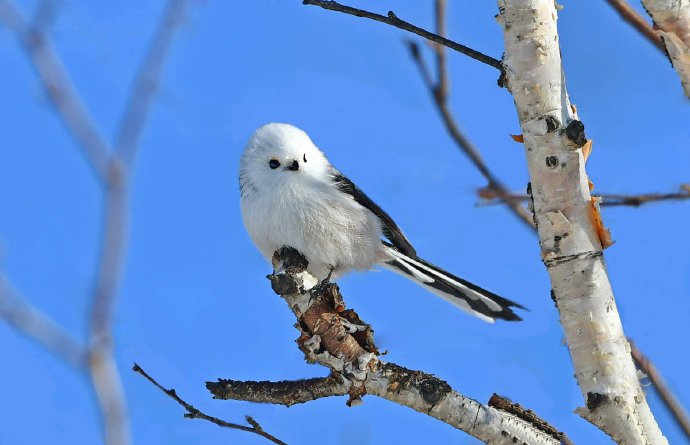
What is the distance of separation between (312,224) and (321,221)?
0.04 meters

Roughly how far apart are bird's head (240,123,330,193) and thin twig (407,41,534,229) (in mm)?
746

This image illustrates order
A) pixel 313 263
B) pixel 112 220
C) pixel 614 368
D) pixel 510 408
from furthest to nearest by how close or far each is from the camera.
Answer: pixel 313 263, pixel 510 408, pixel 614 368, pixel 112 220

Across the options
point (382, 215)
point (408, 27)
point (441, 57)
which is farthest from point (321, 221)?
point (408, 27)

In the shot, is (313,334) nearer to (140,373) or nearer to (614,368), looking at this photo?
(140,373)

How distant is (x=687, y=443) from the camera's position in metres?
1.74

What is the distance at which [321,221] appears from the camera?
271 cm

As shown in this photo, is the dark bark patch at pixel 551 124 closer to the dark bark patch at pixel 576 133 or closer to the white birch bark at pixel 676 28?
the dark bark patch at pixel 576 133

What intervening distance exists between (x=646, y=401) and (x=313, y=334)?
30.8 inches

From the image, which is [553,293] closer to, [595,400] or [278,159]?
[595,400]

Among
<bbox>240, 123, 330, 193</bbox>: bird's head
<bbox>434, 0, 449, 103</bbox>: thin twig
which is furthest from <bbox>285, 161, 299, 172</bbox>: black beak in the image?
<bbox>434, 0, 449, 103</bbox>: thin twig

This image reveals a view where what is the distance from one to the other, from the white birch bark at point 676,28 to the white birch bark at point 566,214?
323 millimetres

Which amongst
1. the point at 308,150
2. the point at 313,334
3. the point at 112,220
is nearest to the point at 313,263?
the point at 308,150

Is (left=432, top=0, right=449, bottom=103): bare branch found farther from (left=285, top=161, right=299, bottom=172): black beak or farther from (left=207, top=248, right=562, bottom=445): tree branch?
(left=285, top=161, right=299, bottom=172): black beak

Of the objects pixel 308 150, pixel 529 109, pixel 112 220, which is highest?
pixel 308 150
